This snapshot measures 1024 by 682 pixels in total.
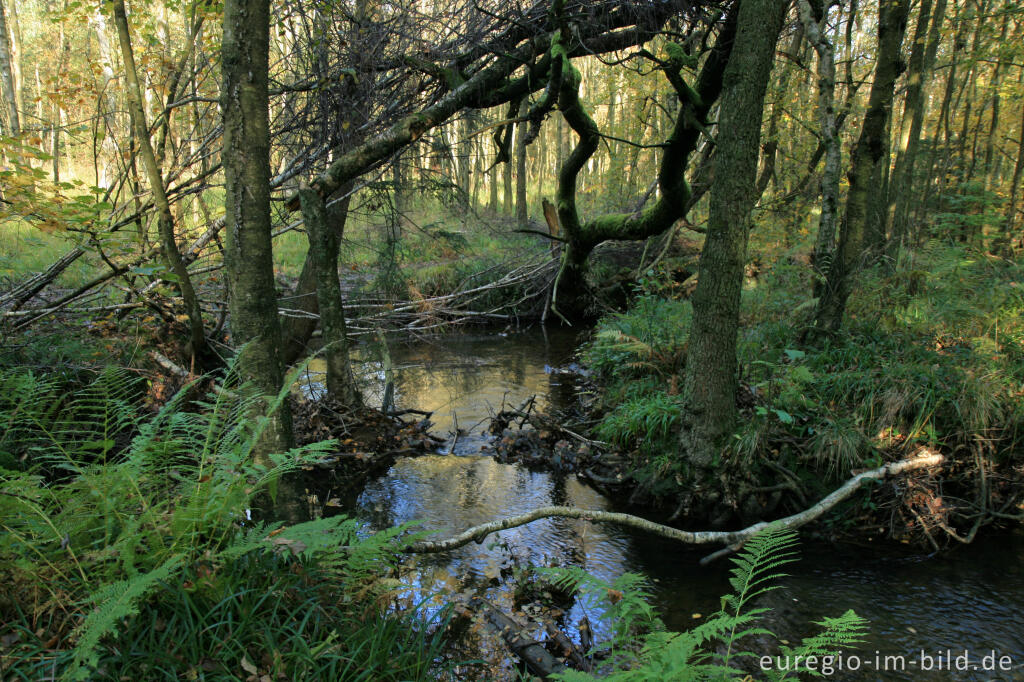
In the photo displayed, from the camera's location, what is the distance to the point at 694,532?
14.9 feet

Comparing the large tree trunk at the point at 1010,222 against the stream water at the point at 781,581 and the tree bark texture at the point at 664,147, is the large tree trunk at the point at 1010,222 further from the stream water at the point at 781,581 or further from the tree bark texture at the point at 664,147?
the stream water at the point at 781,581

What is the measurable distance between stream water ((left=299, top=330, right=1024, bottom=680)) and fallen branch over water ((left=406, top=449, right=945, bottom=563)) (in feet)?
1.36

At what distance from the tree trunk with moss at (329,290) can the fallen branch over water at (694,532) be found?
118 inches

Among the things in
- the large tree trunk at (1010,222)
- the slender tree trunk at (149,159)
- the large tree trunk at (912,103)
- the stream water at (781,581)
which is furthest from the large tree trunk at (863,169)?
the large tree trunk at (1010,222)

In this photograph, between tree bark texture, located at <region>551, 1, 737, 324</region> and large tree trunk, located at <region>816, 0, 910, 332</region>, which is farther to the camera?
large tree trunk, located at <region>816, 0, 910, 332</region>

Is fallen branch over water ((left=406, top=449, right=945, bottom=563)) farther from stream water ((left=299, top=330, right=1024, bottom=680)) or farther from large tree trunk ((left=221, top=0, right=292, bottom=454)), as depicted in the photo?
large tree trunk ((left=221, top=0, right=292, bottom=454))

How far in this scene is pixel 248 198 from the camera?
3752 mm

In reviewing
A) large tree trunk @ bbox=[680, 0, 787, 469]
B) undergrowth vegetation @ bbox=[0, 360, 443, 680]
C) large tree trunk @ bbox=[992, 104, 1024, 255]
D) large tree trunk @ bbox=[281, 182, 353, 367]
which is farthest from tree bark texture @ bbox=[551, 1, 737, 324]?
large tree trunk @ bbox=[992, 104, 1024, 255]

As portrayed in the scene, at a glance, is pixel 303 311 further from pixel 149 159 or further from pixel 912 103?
pixel 912 103

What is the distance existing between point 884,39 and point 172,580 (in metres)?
9.42

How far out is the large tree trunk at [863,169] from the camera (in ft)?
23.2

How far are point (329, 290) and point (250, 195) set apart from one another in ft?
8.02

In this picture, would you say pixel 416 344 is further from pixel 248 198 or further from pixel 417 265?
pixel 248 198

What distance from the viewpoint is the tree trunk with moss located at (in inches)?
225
